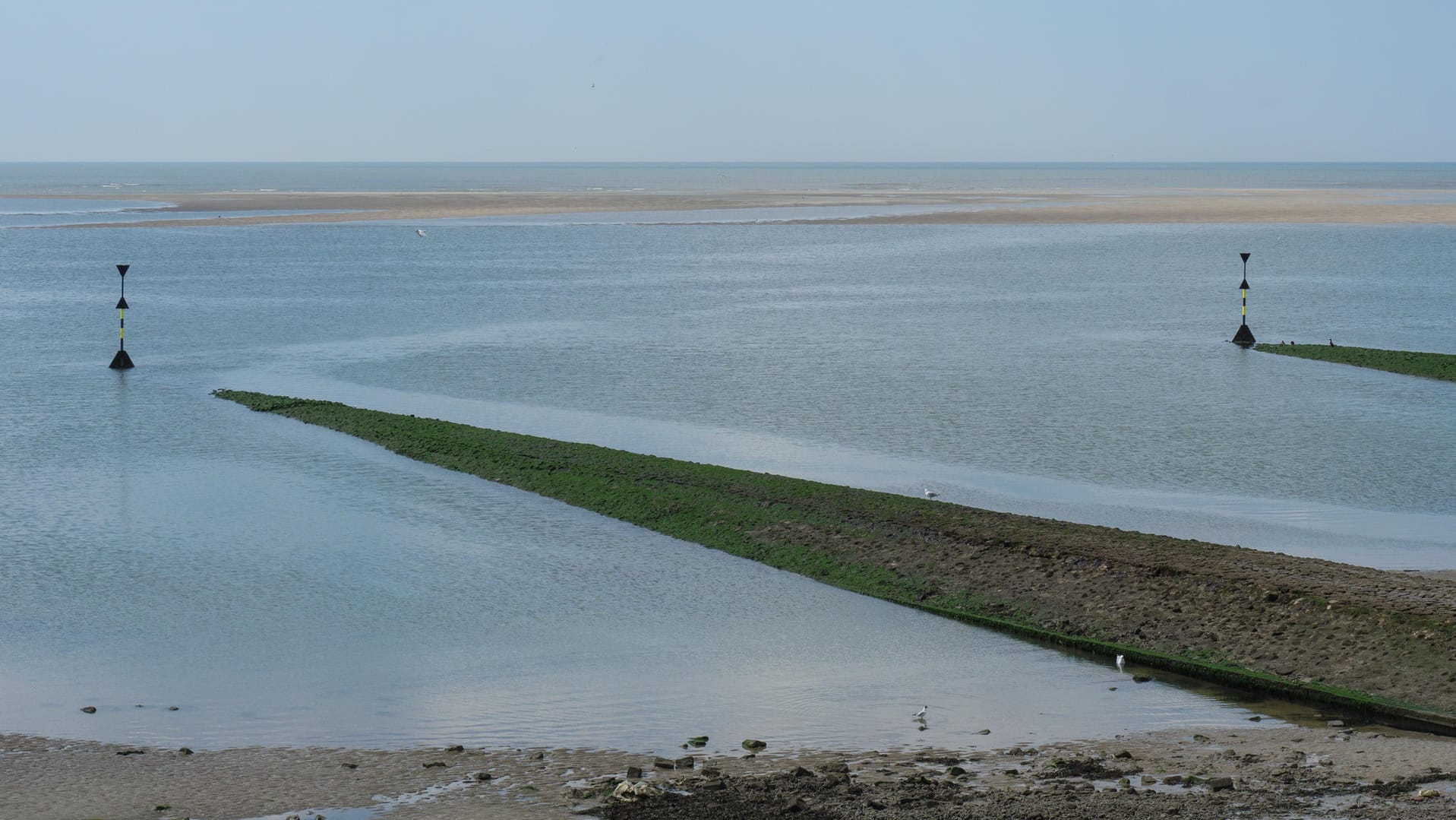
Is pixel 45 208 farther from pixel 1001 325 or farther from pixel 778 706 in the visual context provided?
pixel 778 706

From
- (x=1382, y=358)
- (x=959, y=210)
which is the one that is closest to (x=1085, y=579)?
(x=1382, y=358)

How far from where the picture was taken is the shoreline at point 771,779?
1353 centimetres

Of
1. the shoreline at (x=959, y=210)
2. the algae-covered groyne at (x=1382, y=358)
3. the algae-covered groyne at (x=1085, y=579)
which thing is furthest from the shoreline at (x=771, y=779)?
the shoreline at (x=959, y=210)

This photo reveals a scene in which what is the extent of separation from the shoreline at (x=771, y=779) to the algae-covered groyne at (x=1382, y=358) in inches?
1198

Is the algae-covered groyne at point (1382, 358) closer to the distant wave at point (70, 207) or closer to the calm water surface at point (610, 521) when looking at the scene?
the calm water surface at point (610, 521)

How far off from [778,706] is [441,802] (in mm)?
4723

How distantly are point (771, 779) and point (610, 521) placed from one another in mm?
13011

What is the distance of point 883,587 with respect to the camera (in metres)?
22.3

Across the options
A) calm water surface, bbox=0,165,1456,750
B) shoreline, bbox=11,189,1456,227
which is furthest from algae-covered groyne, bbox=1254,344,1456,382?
shoreline, bbox=11,189,1456,227

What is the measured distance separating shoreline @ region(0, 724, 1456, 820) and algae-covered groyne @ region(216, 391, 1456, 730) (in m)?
1.80

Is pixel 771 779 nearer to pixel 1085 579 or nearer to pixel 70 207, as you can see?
pixel 1085 579

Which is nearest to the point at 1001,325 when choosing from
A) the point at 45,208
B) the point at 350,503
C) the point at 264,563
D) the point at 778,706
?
the point at 350,503

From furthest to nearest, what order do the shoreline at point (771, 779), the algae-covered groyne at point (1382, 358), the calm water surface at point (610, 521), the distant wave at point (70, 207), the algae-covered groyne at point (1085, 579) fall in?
the distant wave at point (70, 207), the algae-covered groyne at point (1382, 358), the calm water surface at point (610, 521), the algae-covered groyne at point (1085, 579), the shoreline at point (771, 779)

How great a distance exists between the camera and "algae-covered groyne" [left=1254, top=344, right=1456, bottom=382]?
1693 inches
